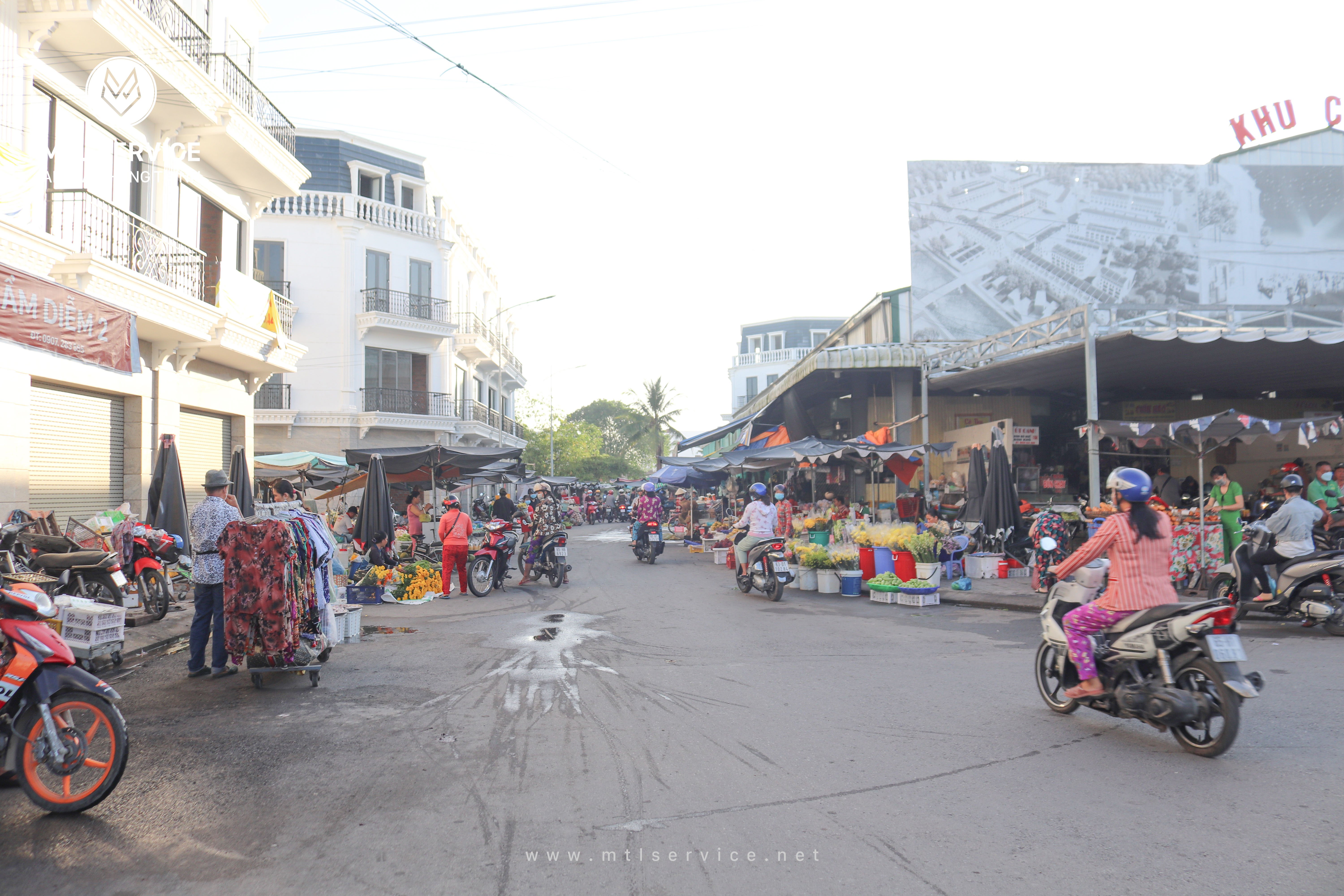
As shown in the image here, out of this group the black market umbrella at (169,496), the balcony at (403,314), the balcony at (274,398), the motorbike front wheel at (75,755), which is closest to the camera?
the motorbike front wheel at (75,755)

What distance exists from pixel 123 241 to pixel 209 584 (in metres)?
8.45

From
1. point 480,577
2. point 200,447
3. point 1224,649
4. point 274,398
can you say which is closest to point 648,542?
point 480,577

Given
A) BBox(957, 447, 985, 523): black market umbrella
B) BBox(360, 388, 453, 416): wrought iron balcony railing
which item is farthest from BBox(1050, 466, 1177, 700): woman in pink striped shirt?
BBox(360, 388, 453, 416): wrought iron balcony railing

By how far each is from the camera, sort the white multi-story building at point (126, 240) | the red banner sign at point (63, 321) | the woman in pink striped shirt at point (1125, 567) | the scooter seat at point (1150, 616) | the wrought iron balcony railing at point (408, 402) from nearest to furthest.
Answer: the scooter seat at point (1150, 616) → the woman in pink striped shirt at point (1125, 567) → the red banner sign at point (63, 321) → the white multi-story building at point (126, 240) → the wrought iron balcony railing at point (408, 402)

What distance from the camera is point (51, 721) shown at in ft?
14.1

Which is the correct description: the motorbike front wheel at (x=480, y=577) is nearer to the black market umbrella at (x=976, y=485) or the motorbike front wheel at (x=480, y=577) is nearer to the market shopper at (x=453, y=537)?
the market shopper at (x=453, y=537)

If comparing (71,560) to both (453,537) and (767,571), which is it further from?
(767,571)

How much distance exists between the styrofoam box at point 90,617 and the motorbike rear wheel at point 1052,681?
7477mm

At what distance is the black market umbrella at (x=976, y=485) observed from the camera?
674 inches

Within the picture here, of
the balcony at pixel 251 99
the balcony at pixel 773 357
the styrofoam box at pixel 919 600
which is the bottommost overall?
the styrofoam box at pixel 919 600

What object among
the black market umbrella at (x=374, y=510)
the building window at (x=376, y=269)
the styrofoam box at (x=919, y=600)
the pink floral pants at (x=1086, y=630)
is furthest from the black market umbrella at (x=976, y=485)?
the building window at (x=376, y=269)

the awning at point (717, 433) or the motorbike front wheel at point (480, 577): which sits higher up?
the awning at point (717, 433)

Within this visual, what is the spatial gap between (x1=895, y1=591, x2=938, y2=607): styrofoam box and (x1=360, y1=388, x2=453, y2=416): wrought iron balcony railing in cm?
2387

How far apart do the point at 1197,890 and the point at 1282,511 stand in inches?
322
